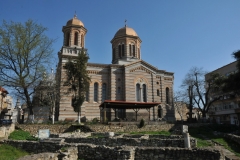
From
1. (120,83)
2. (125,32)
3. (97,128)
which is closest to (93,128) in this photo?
(97,128)

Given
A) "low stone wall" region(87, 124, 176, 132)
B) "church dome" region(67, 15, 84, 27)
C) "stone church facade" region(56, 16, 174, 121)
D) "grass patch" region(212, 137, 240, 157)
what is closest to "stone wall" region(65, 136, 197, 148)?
"grass patch" region(212, 137, 240, 157)

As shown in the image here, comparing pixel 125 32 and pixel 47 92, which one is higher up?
pixel 125 32

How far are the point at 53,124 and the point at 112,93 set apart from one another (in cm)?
1119

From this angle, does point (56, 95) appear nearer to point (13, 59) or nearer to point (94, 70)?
point (13, 59)

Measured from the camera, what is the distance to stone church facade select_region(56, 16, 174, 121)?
1184 inches

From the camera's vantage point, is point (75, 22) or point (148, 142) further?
point (75, 22)

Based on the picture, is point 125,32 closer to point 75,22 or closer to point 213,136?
point 75,22

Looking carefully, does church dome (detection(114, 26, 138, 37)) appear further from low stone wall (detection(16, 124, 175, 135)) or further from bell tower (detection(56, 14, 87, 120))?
low stone wall (detection(16, 124, 175, 135))

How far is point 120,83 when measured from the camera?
32.4 m

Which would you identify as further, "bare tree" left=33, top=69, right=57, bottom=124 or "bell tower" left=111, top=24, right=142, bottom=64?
"bell tower" left=111, top=24, right=142, bottom=64

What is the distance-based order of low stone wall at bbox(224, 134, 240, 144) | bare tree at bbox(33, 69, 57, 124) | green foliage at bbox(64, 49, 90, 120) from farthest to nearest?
green foliage at bbox(64, 49, 90, 120) < bare tree at bbox(33, 69, 57, 124) < low stone wall at bbox(224, 134, 240, 144)

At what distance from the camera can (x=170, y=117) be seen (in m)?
34.3

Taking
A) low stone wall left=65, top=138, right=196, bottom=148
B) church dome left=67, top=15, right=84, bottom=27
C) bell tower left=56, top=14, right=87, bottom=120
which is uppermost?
church dome left=67, top=15, right=84, bottom=27

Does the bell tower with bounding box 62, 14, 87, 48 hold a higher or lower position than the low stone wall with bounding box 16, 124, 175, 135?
higher
